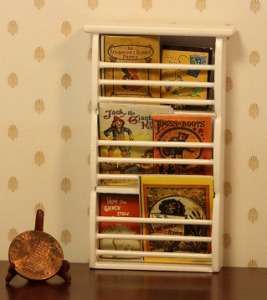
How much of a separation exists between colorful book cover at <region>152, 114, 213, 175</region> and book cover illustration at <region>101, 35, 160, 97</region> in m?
0.11

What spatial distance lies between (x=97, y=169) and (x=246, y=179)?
0.38 metres

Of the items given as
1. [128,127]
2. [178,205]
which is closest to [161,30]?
[128,127]

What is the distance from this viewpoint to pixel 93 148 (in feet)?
4.58

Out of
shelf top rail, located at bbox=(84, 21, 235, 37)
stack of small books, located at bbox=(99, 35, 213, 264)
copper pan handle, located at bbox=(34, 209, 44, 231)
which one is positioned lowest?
copper pan handle, located at bbox=(34, 209, 44, 231)

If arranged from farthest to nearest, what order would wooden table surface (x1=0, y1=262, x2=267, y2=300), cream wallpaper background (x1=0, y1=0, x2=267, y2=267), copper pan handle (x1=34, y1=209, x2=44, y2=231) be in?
cream wallpaper background (x1=0, y1=0, x2=267, y2=267) → copper pan handle (x1=34, y1=209, x2=44, y2=231) → wooden table surface (x1=0, y1=262, x2=267, y2=300)

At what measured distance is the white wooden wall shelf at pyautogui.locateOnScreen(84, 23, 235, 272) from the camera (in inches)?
53.8

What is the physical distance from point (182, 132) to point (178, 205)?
173 mm

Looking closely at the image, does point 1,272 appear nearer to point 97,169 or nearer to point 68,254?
point 68,254

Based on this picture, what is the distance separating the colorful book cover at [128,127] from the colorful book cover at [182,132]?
0.06 feet

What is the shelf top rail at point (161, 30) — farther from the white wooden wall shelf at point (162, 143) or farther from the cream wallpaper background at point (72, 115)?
the cream wallpaper background at point (72, 115)

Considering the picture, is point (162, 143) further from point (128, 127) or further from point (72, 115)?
point (72, 115)

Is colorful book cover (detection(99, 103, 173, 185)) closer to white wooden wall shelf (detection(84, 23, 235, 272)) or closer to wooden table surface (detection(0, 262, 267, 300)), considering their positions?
white wooden wall shelf (detection(84, 23, 235, 272))

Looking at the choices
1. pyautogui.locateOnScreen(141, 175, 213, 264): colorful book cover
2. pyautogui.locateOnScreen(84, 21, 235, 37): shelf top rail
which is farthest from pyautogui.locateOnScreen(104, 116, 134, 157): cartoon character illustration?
pyautogui.locateOnScreen(84, 21, 235, 37): shelf top rail

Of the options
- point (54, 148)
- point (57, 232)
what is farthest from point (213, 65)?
point (57, 232)
